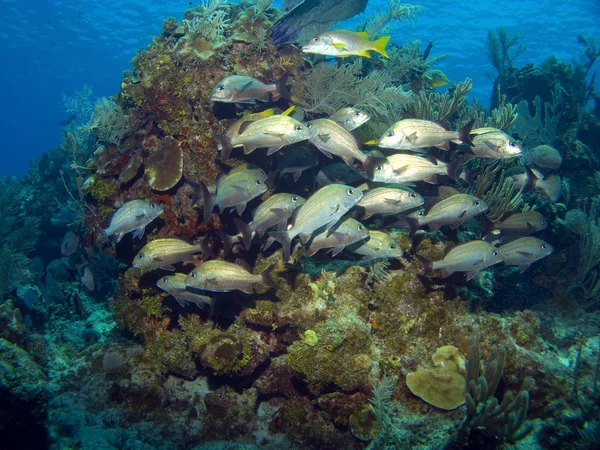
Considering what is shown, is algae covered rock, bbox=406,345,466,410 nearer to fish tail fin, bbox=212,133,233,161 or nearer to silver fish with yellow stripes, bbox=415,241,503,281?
silver fish with yellow stripes, bbox=415,241,503,281

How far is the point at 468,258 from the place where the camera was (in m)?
4.14

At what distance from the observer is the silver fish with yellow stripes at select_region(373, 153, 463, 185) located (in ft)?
13.7

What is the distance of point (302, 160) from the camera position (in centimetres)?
488

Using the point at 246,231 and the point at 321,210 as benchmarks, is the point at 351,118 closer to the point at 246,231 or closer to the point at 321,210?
the point at 321,210

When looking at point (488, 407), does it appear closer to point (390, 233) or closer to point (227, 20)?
point (390, 233)

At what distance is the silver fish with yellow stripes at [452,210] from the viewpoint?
428cm

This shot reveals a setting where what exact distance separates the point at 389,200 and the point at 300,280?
1.73 meters

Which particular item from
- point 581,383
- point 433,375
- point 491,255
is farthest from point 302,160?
point 581,383

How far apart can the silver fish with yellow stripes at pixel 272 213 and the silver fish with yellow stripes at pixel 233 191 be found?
0.30 m

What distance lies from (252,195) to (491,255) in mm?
3259

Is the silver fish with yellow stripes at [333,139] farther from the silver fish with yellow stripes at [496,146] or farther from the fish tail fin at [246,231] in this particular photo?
the silver fish with yellow stripes at [496,146]

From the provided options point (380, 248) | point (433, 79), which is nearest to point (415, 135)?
point (380, 248)

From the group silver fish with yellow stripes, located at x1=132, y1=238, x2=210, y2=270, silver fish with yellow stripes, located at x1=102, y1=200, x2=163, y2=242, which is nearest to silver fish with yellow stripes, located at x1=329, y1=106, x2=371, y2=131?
silver fish with yellow stripes, located at x1=132, y1=238, x2=210, y2=270

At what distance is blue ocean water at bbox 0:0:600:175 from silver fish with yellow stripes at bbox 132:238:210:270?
32285 millimetres
